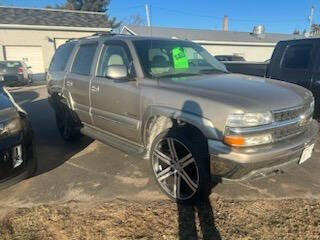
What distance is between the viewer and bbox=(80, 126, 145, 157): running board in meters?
4.45

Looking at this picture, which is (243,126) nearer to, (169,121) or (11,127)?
(169,121)

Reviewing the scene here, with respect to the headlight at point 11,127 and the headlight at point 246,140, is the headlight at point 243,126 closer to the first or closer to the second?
the headlight at point 246,140

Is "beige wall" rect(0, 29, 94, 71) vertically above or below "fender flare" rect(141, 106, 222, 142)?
above

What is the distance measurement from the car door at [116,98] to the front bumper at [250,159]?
4.47ft

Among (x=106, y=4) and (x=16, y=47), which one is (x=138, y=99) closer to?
(x=16, y=47)

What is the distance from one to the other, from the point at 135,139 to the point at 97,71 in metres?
1.30

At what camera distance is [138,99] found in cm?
421

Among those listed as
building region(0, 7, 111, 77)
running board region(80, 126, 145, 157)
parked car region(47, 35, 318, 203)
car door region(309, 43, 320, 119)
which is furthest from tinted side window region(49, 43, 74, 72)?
building region(0, 7, 111, 77)

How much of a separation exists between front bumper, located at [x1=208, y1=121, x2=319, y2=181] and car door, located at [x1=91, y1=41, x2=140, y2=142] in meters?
1.36

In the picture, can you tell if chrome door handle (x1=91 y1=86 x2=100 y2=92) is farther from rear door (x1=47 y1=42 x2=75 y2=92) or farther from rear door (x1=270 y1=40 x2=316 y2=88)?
rear door (x1=270 y1=40 x2=316 y2=88)

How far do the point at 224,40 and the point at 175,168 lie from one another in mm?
28819

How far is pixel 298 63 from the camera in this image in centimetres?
622

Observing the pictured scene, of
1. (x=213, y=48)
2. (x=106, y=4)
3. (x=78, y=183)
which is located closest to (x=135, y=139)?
(x=78, y=183)

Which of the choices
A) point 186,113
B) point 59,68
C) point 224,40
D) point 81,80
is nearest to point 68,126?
point 59,68
